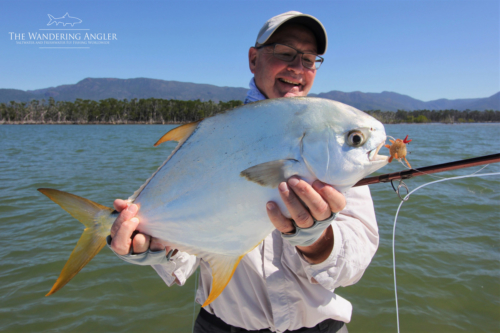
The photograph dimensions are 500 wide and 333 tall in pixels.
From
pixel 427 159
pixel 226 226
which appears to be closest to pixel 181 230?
pixel 226 226

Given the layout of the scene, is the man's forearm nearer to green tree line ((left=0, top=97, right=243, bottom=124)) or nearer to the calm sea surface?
the calm sea surface

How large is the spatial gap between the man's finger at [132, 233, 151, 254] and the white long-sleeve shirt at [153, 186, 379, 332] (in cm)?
29

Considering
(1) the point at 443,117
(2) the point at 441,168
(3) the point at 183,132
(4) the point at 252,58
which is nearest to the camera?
(3) the point at 183,132

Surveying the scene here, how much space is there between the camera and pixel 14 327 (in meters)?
3.76

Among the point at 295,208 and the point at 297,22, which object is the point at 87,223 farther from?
the point at 297,22

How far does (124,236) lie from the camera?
1487 mm

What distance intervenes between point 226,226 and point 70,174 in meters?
13.2

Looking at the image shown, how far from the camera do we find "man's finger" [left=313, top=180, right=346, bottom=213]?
51.1 inches

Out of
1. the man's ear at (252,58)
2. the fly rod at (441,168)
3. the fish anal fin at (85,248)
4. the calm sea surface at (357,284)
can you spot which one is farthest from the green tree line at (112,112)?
the fish anal fin at (85,248)

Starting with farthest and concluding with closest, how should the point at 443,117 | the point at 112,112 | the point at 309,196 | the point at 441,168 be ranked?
the point at 443,117 < the point at 112,112 < the point at 441,168 < the point at 309,196

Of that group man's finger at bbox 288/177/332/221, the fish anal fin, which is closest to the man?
man's finger at bbox 288/177/332/221

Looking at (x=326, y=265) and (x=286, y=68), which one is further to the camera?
(x=286, y=68)

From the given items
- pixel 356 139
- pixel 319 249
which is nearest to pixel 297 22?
pixel 356 139

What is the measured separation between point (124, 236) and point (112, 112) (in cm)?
11046
